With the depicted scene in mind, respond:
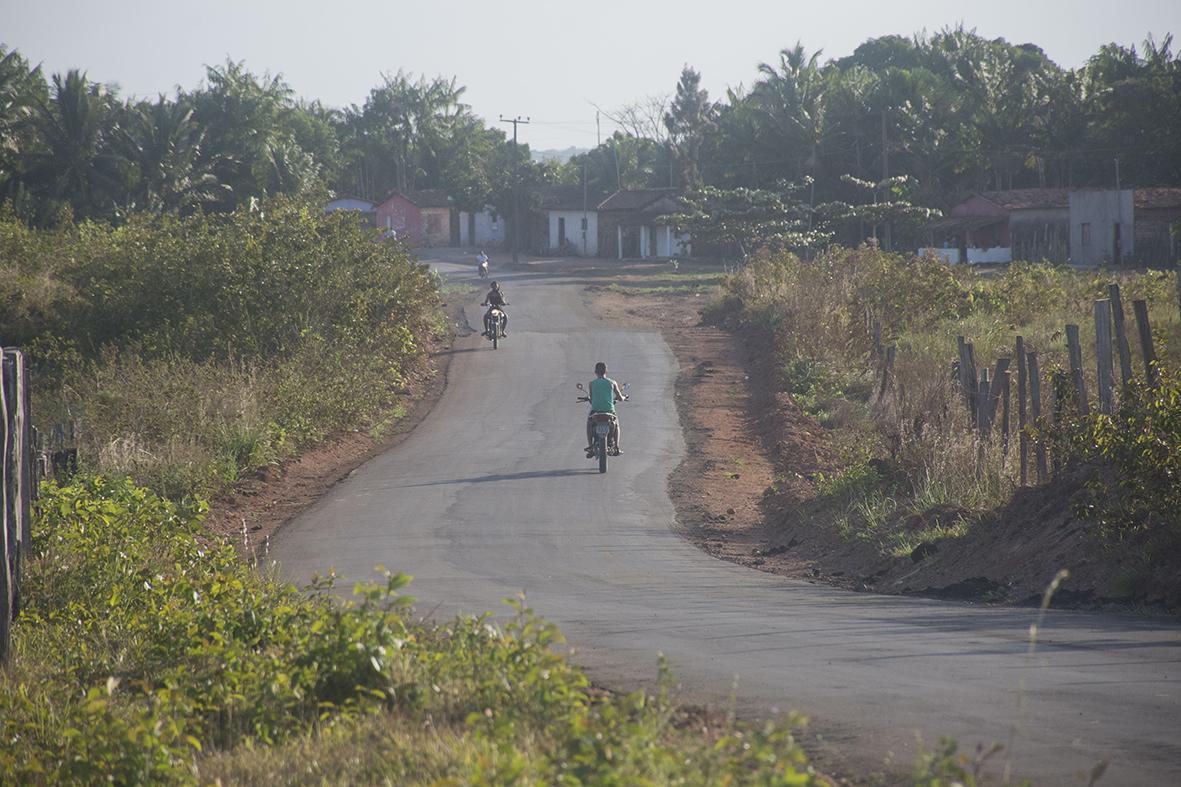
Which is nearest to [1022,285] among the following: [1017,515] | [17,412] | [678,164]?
[1017,515]

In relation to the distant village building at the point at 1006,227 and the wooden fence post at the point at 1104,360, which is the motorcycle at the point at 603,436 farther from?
the distant village building at the point at 1006,227

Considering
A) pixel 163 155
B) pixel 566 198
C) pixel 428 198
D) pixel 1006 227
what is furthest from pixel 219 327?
pixel 428 198

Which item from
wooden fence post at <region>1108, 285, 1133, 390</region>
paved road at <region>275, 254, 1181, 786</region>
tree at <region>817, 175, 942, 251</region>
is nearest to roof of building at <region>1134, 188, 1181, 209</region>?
tree at <region>817, 175, 942, 251</region>

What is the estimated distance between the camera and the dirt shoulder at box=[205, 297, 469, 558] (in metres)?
15.3

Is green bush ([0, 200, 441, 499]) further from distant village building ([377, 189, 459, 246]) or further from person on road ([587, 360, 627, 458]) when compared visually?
distant village building ([377, 189, 459, 246])

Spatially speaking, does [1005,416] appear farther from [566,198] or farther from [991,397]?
[566,198]

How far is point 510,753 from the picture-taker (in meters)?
4.41

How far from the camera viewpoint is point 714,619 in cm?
894

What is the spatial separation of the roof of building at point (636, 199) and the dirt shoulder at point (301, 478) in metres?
50.5

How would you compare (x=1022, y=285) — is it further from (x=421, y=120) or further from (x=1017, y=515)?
(x=421, y=120)

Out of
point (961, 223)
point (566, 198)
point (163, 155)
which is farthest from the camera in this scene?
point (566, 198)

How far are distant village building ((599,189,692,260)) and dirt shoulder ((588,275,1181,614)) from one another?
4989 centimetres

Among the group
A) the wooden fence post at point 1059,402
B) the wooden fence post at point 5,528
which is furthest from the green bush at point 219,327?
the wooden fence post at point 1059,402

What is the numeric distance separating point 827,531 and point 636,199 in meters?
66.3
